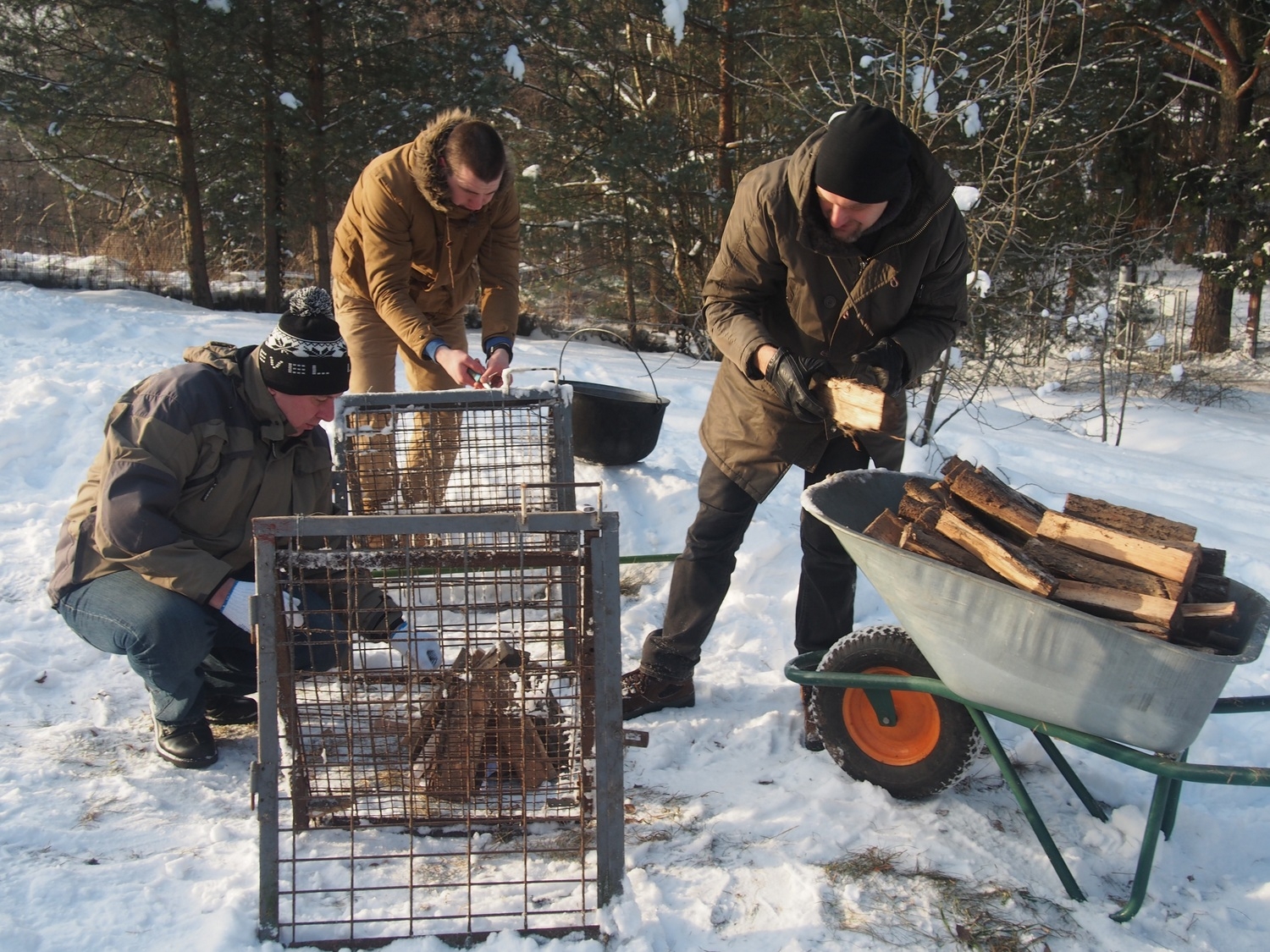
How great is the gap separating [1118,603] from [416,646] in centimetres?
163

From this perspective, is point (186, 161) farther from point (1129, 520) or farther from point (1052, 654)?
point (1052, 654)

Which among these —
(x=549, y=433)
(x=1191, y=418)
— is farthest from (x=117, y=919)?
(x=1191, y=418)

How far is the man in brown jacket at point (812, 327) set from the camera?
2.54 m

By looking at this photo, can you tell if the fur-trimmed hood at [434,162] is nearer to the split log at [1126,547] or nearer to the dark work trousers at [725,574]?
the dark work trousers at [725,574]

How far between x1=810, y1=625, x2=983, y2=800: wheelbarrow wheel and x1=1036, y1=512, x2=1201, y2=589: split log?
0.56 meters

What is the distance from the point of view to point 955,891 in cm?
234

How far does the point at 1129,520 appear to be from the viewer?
2.40 m

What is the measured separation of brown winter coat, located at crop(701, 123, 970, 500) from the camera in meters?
2.63

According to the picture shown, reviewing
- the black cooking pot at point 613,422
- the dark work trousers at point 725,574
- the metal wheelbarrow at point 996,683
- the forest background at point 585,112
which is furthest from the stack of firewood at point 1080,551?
the forest background at point 585,112

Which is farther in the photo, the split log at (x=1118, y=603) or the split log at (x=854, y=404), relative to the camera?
the split log at (x=854, y=404)

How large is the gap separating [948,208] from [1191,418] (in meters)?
11.4

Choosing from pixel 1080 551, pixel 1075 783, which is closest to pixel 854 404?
pixel 1080 551

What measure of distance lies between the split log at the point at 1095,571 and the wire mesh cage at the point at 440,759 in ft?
3.60

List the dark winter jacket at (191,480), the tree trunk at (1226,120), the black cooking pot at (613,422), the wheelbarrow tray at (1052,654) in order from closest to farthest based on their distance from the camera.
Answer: the wheelbarrow tray at (1052,654), the dark winter jacket at (191,480), the black cooking pot at (613,422), the tree trunk at (1226,120)
